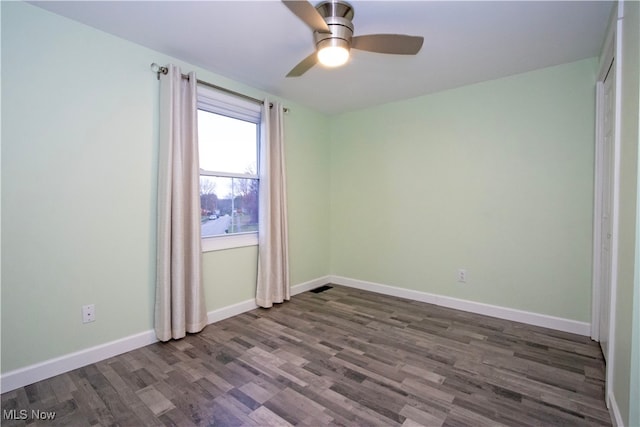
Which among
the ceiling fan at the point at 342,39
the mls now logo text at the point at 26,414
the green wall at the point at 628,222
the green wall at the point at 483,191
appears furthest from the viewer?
the green wall at the point at 483,191

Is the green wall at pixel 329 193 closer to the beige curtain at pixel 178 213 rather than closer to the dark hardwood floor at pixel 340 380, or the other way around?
the beige curtain at pixel 178 213

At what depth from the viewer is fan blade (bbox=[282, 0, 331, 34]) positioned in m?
1.54

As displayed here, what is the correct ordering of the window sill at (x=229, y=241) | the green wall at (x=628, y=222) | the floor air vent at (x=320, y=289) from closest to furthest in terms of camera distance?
the green wall at (x=628, y=222) → the window sill at (x=229, y=241) → the floor air vent at (x=320, y=289)

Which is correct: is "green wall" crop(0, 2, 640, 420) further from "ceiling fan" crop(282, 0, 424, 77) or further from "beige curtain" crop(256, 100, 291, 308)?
"ceiling fan" crop(282, 0, 424, 77)

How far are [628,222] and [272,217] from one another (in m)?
2.74

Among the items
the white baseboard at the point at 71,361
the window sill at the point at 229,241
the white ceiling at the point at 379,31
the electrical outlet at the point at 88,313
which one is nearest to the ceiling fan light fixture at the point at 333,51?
the white ceiling at the point at 379,31

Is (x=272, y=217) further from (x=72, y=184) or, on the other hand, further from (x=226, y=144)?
(x=72, y=184)

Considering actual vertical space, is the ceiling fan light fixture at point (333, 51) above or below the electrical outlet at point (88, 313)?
above

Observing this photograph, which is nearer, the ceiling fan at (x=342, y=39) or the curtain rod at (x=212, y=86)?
the ceiling fan at (x=342, y=39)

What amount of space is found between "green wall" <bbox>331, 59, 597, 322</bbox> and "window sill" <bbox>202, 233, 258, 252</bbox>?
56.2 inches

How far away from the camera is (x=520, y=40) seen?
226cm

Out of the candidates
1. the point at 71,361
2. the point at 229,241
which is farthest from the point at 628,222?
the point at 71,361

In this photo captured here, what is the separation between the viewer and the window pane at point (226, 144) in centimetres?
291

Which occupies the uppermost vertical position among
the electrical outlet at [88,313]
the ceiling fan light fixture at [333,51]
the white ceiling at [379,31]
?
the white ceiling at [379,31]
